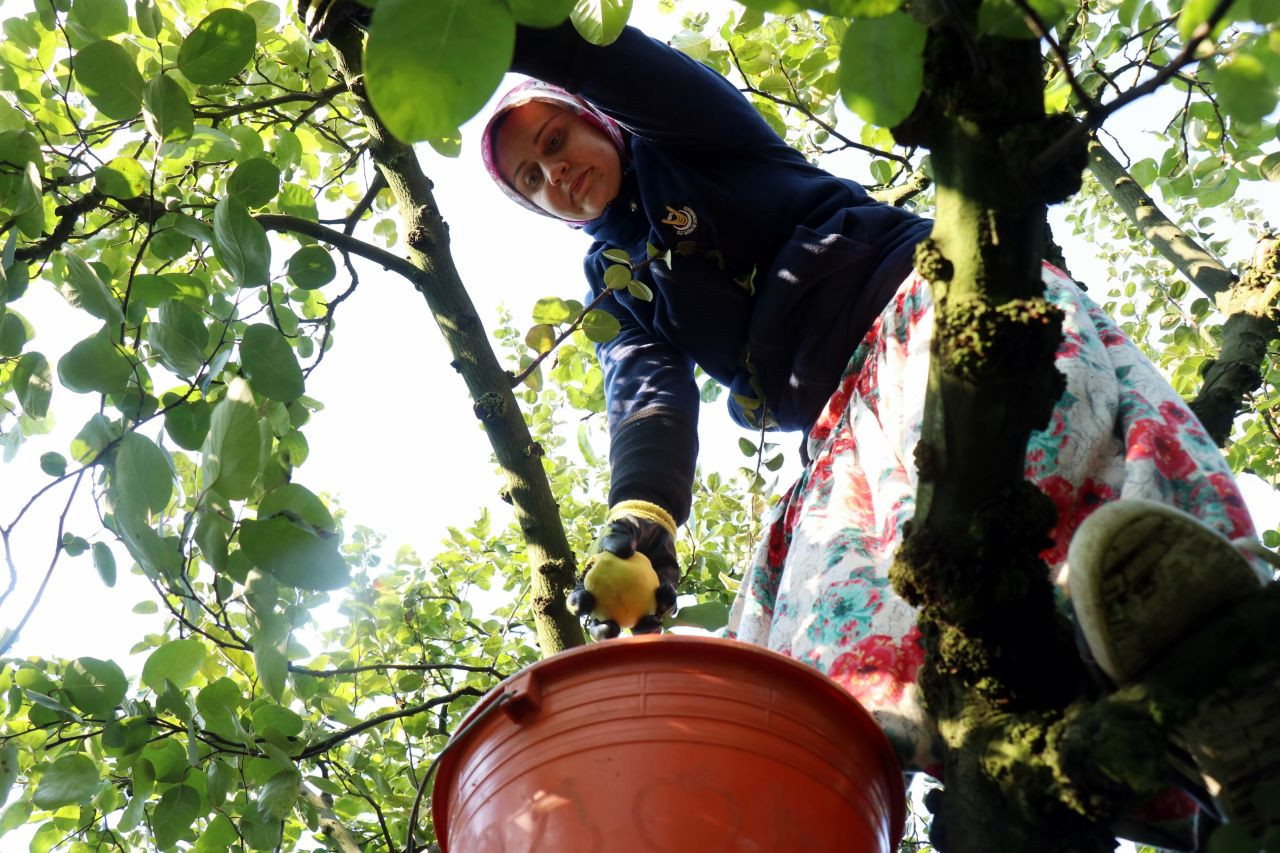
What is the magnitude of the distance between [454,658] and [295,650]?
2.44 metres

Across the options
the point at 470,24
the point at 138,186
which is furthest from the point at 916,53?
the point at 138,186

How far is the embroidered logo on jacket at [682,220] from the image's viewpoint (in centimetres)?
224

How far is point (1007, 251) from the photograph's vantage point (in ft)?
3.15

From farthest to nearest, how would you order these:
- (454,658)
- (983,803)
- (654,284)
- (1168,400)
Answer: (454,658) < (654,284) < (1168,400) < (983,803)

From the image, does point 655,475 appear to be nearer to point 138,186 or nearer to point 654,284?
point 654,284

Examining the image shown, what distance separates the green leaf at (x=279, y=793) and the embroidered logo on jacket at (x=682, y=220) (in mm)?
1212

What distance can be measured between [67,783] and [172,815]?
20 centimetres

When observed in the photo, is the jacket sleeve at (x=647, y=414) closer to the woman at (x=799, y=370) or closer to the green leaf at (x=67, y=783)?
the woman at (x=799, y=370)

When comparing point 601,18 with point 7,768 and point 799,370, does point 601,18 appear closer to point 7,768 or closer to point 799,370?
point 799,370

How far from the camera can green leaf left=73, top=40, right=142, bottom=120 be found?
1.54m

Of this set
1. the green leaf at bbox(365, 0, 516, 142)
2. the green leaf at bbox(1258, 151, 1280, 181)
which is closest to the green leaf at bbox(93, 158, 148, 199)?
the green leaf at bbox(365, 0, 516, 142)

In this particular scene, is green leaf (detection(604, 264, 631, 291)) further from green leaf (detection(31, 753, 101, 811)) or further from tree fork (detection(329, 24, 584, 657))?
green leaf (detection(31, 753, 101, 811))

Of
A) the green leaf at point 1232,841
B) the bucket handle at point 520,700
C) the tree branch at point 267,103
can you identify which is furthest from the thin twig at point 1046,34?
the tree branch at point 267,103

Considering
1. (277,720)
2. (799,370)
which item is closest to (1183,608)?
(799,370)
